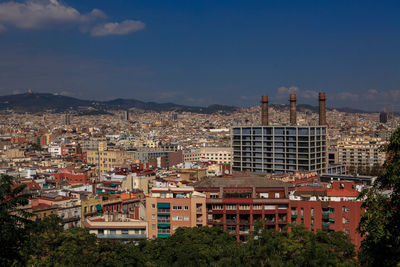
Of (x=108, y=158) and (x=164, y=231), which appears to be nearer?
(x=164, y=231)

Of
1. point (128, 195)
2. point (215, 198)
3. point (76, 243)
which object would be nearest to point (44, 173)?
point (128, 195)

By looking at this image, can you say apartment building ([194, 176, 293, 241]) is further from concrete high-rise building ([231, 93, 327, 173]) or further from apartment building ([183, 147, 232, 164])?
apartment building ([183, 147, 232, 164])

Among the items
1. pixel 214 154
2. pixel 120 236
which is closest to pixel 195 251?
pixel 120 236

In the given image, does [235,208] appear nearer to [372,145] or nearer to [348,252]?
[348,252]

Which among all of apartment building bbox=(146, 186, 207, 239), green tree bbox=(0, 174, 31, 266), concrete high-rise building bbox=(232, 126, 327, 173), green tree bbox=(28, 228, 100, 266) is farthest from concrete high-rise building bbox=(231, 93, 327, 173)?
green tree bbox=(0, 174, 31, 266)

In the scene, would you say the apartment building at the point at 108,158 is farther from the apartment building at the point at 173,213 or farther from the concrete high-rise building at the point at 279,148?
the apartment building at the point at 173,213

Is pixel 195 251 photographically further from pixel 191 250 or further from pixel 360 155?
pixel 360 155
